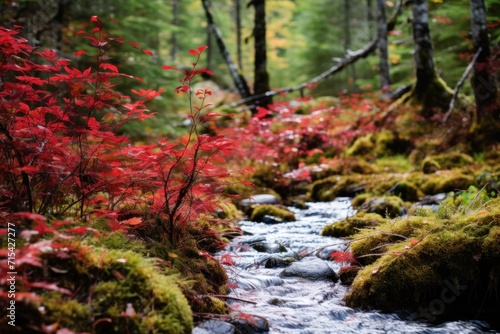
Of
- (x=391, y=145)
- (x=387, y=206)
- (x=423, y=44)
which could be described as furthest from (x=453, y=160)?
(x=423, y=44)

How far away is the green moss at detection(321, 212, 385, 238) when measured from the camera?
15.1ft

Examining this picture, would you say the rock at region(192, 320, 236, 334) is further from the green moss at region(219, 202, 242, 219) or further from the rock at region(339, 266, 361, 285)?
the green moss at region(219, 202, 242, 219)

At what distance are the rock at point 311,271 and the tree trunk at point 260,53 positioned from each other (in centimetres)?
851

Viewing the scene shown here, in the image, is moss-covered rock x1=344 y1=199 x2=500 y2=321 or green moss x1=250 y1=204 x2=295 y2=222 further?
green moss x1=250 y1=204 x2=295 y2=222

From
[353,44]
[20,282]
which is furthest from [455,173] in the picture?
[353,44]

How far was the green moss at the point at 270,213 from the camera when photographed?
19.3 ft

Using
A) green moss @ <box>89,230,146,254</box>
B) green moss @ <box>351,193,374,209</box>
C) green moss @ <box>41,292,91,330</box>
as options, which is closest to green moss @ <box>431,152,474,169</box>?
green moss @ <box>351,193,374,209</box>

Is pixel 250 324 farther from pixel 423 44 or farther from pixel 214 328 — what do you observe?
pixel 423 44

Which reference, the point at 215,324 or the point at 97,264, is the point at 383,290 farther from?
the point at 97,264

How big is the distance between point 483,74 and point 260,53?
6.43 meters

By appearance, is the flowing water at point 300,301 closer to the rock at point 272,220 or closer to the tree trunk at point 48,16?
the rock at point 272,220

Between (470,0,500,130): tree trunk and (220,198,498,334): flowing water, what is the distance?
469cm

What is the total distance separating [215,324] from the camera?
231 centimetres

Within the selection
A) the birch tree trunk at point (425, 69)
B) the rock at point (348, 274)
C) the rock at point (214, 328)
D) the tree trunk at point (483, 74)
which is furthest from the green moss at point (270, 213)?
the birch tree trunk at point (425, 69)
